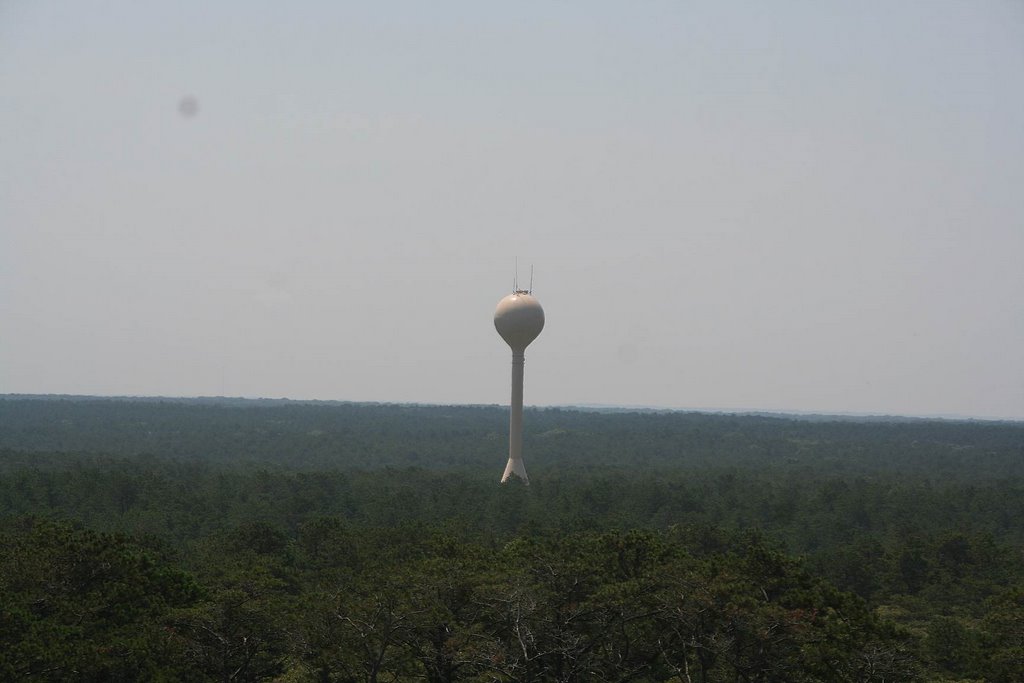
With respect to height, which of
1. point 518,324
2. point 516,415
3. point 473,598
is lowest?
point 473,598

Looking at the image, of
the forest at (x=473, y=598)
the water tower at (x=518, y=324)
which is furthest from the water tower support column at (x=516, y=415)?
the forest at (x=473, y=598)

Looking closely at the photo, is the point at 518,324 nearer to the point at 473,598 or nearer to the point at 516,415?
the point at 516,415

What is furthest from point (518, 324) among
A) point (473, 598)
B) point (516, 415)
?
point (473, 598)

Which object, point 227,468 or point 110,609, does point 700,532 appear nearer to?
point 110,609

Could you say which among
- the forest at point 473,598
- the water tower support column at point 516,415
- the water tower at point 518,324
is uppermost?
the water tower at point 518,324

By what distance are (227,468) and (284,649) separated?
278ft

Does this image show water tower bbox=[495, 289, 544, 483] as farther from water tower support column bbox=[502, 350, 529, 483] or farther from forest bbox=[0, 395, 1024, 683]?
forest bbox=[0, 395, 1024, 683]

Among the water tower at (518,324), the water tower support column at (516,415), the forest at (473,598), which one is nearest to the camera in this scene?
the forest at (473,598)

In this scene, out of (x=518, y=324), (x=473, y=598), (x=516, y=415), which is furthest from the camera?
(x=516, y=415)

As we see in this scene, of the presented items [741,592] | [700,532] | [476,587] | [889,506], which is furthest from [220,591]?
[889,506]

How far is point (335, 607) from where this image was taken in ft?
94.8

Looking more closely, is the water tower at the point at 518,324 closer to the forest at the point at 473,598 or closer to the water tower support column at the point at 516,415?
the water tower support column at the point at 516,415

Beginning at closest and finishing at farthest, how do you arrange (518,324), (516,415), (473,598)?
(473,598) < (518,324) < (516,415)

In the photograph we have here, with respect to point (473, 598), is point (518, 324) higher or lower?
higher
